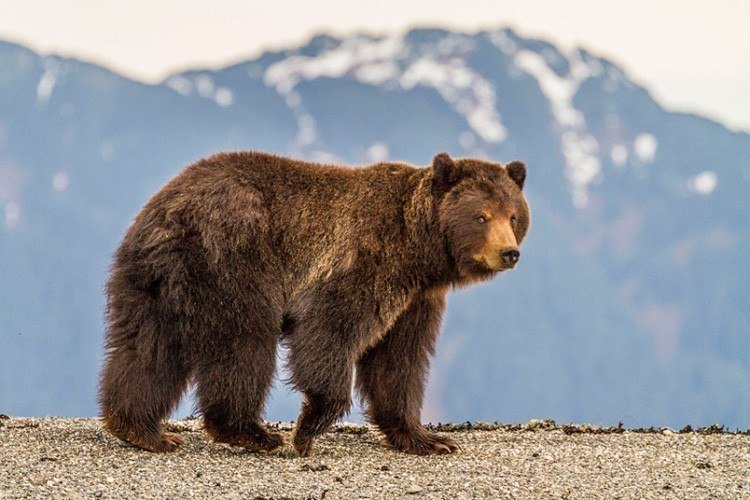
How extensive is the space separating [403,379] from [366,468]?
1230 mm

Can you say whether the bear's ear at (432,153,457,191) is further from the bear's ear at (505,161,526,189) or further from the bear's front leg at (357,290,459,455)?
the bear's front leg at (357,290,459,455)

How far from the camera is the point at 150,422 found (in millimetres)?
8812

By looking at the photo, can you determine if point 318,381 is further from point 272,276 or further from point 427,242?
point 427,242

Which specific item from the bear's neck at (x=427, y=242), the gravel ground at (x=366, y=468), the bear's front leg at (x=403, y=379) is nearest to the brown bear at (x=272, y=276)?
the bear's neck at (x=427, y=242)

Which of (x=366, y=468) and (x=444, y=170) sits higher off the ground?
(x=444, y=170)

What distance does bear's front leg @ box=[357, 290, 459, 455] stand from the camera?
9.45m

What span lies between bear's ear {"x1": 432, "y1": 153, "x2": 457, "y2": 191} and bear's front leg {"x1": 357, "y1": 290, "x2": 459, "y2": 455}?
1036 millimetres

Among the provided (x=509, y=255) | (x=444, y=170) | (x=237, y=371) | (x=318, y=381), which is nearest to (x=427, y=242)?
(x=444, y=170)

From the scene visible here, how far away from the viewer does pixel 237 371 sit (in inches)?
342

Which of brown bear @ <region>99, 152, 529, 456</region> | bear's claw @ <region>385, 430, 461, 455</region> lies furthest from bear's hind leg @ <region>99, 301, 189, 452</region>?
bear's claw @ <region>385, 430, 461, 455</region>

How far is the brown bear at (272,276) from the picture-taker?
342 inches

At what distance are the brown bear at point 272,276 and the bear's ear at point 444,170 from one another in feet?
0.04

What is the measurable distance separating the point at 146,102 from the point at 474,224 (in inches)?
5808

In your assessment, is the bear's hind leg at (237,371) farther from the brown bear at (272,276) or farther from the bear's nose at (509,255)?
the bear's nose at (509,255)
